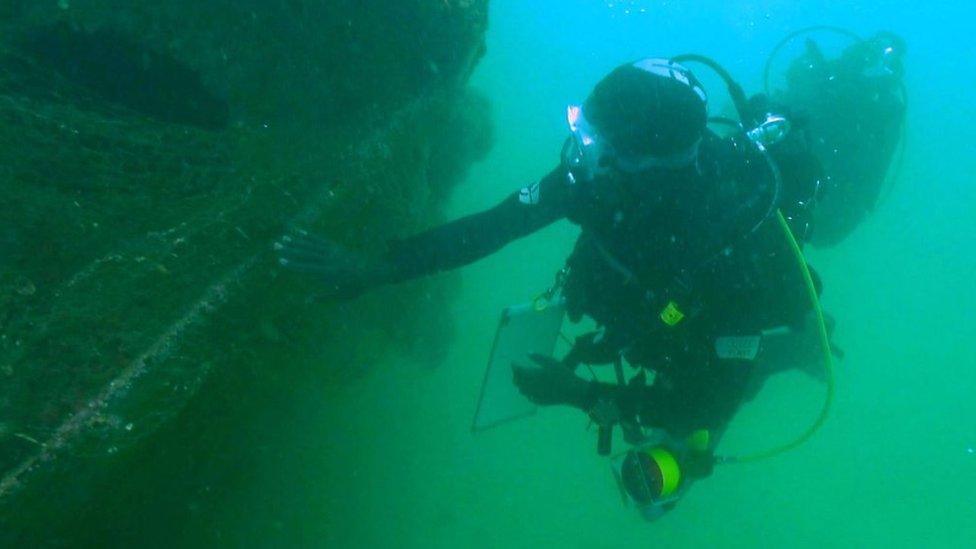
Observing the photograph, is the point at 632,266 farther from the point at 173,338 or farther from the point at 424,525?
the point at 424,525

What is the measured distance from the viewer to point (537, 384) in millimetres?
3352

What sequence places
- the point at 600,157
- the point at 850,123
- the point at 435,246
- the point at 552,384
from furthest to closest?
the point at 850,123 → the point at 552,384 → the point at 435,246 → the point at 600,157

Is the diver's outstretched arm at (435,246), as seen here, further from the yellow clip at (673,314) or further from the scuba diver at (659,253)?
the yellow clip at (673,314)

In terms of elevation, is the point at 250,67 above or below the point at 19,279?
above

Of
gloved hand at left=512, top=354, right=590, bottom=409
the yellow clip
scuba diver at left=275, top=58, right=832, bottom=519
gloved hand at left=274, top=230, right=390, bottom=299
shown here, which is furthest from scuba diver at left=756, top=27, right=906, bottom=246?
gloved hand at left=274, top=230, right=390, bottom=299

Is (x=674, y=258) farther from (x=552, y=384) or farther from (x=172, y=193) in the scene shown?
(x=172, y=193)

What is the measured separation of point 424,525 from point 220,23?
9541 millimetres

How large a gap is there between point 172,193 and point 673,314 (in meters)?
2.72

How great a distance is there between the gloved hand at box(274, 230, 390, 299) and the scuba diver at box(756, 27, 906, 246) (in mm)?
4935

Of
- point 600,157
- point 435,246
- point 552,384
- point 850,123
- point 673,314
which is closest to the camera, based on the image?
point 600,157

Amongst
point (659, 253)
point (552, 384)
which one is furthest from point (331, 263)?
point (659, 253)

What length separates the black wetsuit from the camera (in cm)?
283

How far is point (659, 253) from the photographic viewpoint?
115 inches

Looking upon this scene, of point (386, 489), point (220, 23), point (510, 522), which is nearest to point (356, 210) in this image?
point (220, 23)
